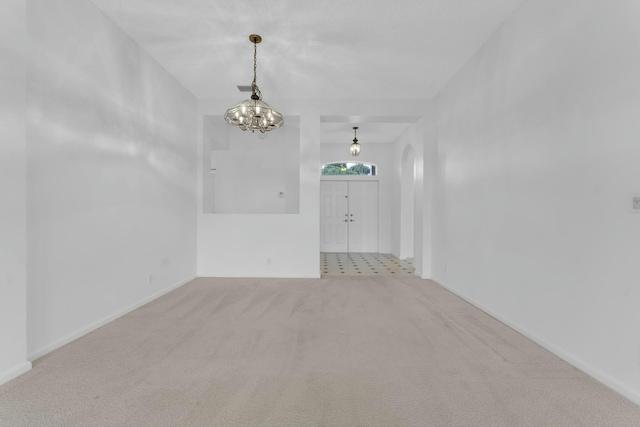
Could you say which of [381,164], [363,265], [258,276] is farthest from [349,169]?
[258,276]

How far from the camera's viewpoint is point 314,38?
3.50 metres

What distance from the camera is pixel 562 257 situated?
2.42m

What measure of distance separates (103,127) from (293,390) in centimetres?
310

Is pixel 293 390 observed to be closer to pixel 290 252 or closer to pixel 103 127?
pixel 103 127

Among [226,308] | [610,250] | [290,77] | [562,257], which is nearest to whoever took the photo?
[610,250]

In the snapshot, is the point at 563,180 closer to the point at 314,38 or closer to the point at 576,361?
the point at 576,361

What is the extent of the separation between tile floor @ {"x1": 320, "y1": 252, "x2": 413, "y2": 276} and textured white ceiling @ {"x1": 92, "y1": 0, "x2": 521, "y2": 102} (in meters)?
3.33

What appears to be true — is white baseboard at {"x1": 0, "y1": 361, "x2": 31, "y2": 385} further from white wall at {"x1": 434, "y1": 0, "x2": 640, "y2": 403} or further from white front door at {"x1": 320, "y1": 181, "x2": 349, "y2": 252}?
white front door at {"x1": 320, "y1": 181, "x2": 349, "y2": 252}

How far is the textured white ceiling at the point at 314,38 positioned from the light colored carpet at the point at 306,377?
3165mm

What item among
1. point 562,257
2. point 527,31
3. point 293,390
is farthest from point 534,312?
point 527,31

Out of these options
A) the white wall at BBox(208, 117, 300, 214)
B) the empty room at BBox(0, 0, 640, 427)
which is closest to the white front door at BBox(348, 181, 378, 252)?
the white wall at BBox(208, 117, 300, 214)

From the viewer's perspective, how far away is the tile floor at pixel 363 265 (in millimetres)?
5949

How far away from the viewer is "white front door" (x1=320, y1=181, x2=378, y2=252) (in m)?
8.80

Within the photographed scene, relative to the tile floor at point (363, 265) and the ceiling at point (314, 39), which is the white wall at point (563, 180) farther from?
the tile floor at point (363, 265)
